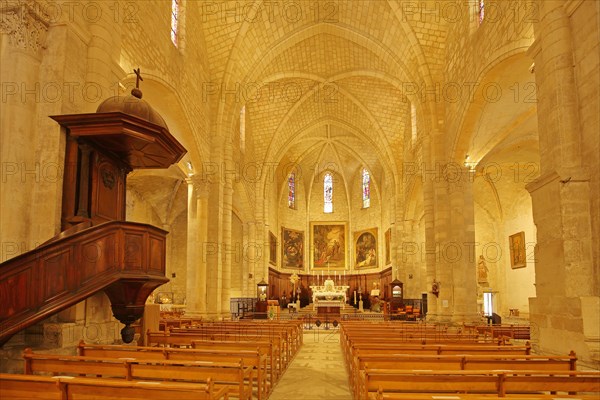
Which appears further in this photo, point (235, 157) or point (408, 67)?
point (235, 157)

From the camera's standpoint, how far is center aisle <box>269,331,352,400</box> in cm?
672

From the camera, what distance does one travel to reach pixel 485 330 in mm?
11883

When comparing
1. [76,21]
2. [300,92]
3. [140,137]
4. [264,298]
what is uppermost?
[300,92]

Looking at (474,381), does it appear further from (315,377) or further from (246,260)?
(246,260)

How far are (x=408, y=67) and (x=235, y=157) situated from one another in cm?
889

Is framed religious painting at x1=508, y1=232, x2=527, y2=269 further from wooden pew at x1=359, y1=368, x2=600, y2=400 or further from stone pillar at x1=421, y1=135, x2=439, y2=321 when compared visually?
wooden pew at x1=359, y1=368, x2=600, y2=400

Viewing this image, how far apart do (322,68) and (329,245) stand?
1570cm

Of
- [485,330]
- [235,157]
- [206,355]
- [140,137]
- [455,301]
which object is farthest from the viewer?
[235,157]

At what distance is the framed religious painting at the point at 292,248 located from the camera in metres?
34.5

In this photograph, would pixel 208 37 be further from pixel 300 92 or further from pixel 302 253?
pixel 302 253

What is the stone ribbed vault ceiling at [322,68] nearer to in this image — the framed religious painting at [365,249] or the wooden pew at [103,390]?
the framed religious painting at [365,249]

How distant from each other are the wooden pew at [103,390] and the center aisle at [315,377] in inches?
123

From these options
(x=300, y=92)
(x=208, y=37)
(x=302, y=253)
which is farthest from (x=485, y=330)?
(x=302, y=253)

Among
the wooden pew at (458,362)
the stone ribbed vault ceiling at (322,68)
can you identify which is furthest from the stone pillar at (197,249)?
the wooden pew at (458,362)
